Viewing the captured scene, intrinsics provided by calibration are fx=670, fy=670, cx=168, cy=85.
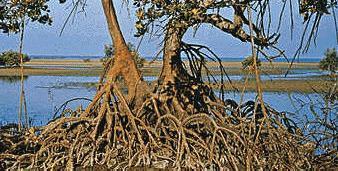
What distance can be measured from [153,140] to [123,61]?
4.22 ft

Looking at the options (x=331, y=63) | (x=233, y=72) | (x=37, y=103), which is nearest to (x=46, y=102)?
(x=37, y=103)

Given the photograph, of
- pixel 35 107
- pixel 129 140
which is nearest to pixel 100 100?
pixel 129 140

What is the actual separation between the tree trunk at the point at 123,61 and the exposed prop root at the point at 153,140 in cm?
33

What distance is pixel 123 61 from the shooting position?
28.3 ft

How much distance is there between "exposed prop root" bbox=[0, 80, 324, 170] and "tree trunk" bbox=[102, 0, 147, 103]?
0.33m

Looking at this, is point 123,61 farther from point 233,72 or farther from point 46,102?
point 233,72

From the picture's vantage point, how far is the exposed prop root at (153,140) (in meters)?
7.61

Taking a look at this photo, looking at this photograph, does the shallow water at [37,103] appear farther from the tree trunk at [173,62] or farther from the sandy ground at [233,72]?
the tree trunk at [173,62]

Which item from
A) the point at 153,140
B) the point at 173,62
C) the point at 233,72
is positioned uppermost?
the point at 173,62

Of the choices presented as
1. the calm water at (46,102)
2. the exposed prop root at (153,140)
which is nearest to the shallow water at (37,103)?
the calm water at (46,102)

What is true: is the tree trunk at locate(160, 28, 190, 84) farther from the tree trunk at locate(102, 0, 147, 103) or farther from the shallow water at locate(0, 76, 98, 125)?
the shallow water at locate(0, 76, 98, 125)

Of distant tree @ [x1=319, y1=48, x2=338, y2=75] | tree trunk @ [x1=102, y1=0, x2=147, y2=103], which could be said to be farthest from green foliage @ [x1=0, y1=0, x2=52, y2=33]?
distant tree @ [x1=319, y1=48, x2=338, y2=75]

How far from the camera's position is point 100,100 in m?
8.52

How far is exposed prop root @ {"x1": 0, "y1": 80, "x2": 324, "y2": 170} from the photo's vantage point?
761 centimetres
